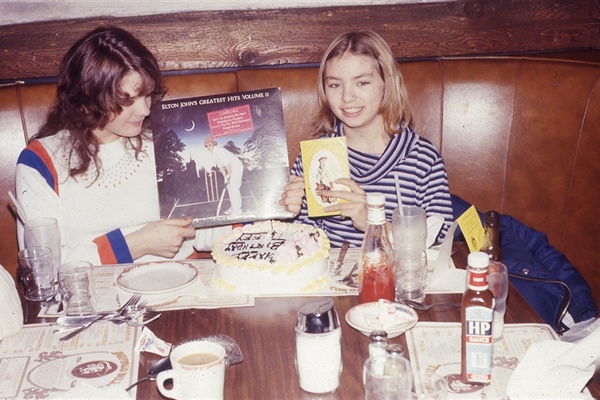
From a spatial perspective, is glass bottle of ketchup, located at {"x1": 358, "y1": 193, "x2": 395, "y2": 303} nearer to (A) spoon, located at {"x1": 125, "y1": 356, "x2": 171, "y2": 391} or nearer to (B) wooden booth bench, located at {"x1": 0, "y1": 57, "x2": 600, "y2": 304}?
(A) spoon, located at {"x1": 125, "y1": 356, "x2": 171, "y2": 391}

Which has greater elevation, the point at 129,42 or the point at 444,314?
the point at 129,42

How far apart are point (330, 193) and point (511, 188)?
3.25ft

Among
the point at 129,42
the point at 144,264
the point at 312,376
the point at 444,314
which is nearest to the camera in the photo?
the point at 312,376

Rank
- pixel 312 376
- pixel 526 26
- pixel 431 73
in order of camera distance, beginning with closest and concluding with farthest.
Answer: pixel 312 376, pixel 431 73, pixel 526 26

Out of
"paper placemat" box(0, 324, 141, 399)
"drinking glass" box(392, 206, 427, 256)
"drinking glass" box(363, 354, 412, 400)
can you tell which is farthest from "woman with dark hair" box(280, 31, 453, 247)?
"drinking glass" box(363, 354, 412, 400)

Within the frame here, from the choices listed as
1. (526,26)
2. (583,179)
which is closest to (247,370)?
(583,179)

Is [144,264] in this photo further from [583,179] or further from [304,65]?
[583,179]

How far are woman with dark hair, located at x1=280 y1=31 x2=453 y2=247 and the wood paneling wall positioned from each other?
508 mm

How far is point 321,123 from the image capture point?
91.1 inches

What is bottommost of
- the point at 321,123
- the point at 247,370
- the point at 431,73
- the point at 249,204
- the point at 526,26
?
the point at 247,370

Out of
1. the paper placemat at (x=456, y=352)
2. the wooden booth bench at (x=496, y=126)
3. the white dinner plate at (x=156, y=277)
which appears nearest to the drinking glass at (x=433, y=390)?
the paper placemat at (x=456, y=352)

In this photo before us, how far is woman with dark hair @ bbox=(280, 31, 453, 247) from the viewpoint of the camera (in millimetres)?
2084

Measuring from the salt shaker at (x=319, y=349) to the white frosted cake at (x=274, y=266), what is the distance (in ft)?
1.17

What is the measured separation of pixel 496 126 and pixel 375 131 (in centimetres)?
56
